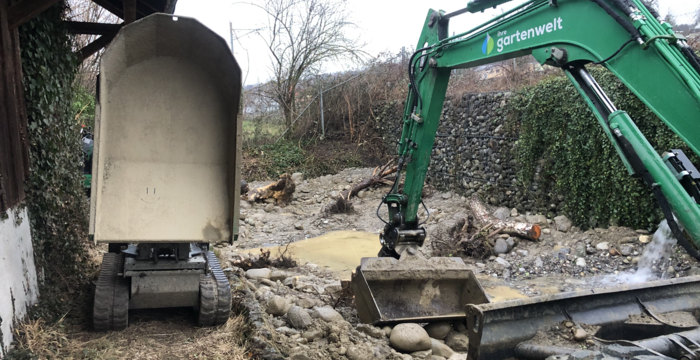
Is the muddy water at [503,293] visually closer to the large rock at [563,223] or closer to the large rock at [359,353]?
the large rock at [563,223]

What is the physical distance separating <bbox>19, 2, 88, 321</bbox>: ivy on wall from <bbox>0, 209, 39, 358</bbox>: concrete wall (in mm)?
186

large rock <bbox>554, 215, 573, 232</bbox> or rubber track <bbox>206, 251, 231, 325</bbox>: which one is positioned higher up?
large rock <bbox>554, 215, 573, 232</bbox>

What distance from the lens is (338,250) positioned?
30.1 ft

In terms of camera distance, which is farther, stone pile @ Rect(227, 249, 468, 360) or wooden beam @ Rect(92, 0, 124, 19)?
wooden beam @ Rect(92, 0, 124, 19)

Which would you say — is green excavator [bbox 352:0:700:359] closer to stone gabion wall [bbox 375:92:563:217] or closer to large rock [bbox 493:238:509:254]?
large rock [bbox 493:238:509:254]

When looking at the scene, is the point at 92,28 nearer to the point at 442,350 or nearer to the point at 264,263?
the point at 264,263

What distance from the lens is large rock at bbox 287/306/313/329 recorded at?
14.9ft

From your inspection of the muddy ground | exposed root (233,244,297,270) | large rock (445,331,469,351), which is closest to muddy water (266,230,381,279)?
the muddy ground

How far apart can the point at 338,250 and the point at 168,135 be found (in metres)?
5.30

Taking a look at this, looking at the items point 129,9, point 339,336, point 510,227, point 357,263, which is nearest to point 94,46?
point 129,9

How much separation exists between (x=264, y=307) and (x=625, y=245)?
5459 millimetres

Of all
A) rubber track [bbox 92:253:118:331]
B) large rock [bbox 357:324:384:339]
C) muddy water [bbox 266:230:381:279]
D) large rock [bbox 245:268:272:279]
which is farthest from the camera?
muddy water [bbox 266:230:381:279]

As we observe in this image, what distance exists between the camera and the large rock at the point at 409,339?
14.3ft

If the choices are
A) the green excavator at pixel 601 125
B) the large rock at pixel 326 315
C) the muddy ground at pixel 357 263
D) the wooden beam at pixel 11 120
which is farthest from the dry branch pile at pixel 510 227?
the wooden beam at pixel 11 120
